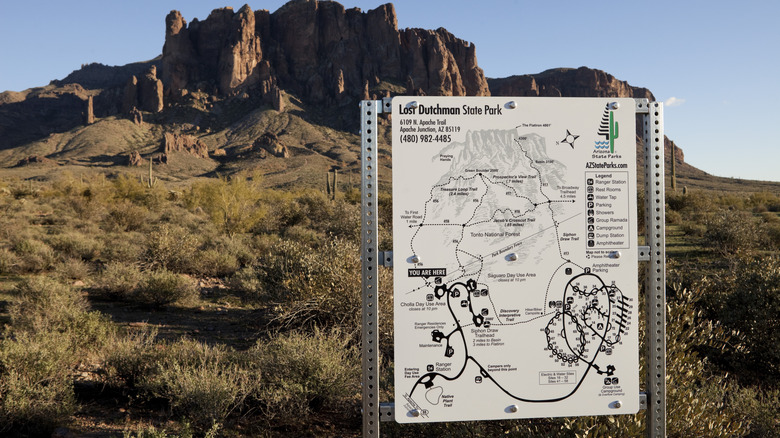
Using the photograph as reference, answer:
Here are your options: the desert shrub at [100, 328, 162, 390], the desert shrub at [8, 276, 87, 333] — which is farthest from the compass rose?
the desert shrub at [8, 276, 87, 333]

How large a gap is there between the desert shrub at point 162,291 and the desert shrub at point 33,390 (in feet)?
12.3

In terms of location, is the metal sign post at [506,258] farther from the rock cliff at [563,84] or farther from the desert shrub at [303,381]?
the rock cliff at [563,84]

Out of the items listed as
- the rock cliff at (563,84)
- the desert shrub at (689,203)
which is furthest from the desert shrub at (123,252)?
the rock cliff at (563,84)

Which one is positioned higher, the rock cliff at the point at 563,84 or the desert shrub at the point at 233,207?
the rock cliff at the point at 563,84

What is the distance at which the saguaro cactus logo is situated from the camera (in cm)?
264

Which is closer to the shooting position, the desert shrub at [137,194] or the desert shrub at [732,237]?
the desert shrub at [732,237]

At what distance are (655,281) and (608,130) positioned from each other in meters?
0.92

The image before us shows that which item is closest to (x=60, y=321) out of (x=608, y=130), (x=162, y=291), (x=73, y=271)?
(x=162, y=291)

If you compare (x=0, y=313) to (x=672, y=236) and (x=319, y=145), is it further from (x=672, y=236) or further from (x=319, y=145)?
(x=319, y=145)

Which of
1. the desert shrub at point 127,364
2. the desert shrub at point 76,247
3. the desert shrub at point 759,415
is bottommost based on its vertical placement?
the desert shrub at point 759,415

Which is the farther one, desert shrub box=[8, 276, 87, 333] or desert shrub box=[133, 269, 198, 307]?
desert shrub box=[133, 269, 198, 307]

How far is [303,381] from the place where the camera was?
4.14 meters

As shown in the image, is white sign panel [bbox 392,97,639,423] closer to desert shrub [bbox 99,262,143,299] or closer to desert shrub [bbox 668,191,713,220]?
desert shrub [bbox 99,262,143,299]

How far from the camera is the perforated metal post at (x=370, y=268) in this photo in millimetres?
2506
